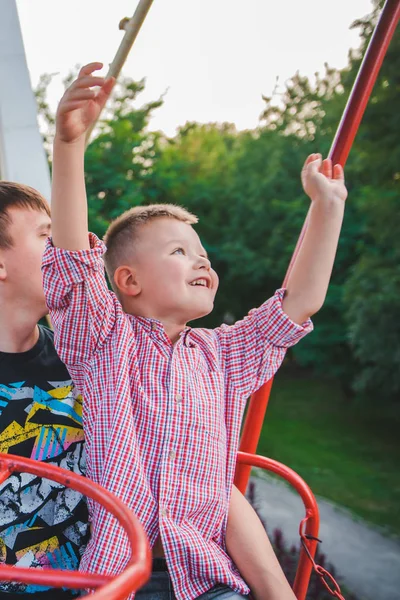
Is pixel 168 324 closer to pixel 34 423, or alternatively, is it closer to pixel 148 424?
pixel 148 424

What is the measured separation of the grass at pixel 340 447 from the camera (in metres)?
8.05

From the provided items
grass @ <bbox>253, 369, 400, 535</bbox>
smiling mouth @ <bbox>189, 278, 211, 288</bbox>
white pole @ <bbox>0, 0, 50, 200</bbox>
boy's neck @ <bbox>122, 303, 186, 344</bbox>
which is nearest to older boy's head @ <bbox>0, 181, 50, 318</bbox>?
boy's neck @ <bbox>122, 303, 186, 344</bbox>

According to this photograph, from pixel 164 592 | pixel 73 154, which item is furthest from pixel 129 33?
pixel 164 592

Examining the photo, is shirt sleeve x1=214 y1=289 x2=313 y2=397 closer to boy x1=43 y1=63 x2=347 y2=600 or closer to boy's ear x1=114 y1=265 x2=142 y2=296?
boy x1=43 y1=63 x2=347 y2=600

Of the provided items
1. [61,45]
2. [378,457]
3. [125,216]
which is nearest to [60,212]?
[125,216]

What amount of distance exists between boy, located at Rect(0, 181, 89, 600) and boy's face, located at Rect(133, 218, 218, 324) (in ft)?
0.81

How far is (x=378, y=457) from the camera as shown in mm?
9594

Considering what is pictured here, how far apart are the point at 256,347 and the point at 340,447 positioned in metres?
9.14

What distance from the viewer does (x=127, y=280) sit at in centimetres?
141

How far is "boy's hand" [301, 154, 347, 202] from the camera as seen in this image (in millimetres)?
1403

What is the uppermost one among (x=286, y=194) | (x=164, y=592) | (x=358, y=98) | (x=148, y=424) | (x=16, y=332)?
(x=286, y=194)

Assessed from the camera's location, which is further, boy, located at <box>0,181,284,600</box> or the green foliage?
the green foliage

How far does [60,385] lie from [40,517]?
0.87 feet

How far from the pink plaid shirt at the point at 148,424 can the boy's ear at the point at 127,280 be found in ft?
0.21
